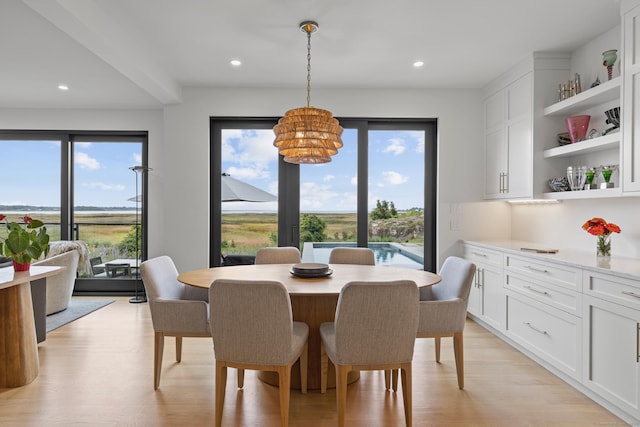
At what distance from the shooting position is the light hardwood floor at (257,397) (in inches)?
82.6

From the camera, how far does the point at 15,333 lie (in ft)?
8.02

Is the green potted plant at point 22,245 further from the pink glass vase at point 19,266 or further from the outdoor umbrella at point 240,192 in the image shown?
the outdoor umbrella at point 240,192

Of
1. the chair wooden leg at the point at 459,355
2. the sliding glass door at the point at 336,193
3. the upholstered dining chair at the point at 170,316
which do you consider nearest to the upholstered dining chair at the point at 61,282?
the sliding glass door at the point at 336,193

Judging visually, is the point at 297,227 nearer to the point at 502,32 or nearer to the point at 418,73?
the point at 418,73

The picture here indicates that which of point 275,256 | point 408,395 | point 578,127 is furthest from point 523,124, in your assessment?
point 408,395

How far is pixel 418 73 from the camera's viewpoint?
3840 mm

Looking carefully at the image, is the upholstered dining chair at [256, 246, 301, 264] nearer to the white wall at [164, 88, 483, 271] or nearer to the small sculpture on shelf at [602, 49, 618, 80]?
the white wall at [164, 88, 483, 271]

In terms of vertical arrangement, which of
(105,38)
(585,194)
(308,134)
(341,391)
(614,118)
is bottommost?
(341,391)

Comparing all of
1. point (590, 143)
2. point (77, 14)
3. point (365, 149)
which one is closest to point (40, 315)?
point (77, 14)

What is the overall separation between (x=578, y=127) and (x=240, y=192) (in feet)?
11.5

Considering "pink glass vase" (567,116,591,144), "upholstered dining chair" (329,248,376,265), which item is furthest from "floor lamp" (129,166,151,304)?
"pink glass vase" (567,116,591,144)

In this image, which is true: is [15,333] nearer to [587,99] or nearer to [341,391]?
[341,391]

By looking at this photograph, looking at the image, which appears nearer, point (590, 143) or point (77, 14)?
point (77, 14)

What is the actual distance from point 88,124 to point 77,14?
3.15m
